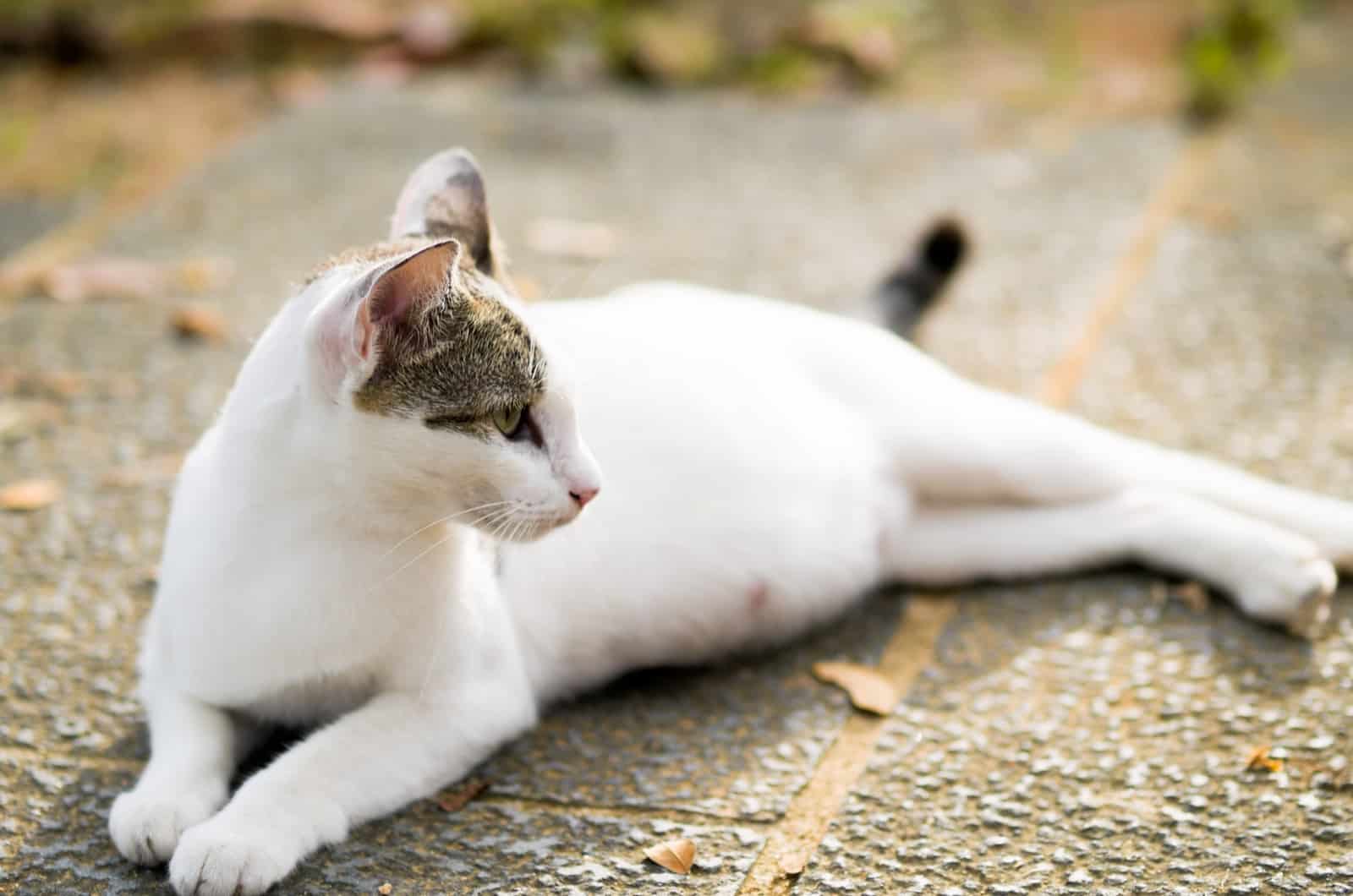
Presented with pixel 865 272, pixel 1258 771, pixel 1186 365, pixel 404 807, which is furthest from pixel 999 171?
pixel 404 807

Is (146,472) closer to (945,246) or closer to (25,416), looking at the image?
(25,416)

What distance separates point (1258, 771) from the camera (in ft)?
7.81

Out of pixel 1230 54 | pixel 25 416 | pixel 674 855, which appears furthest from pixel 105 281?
pixel 1230 54

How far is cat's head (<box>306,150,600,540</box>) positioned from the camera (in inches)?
77.5

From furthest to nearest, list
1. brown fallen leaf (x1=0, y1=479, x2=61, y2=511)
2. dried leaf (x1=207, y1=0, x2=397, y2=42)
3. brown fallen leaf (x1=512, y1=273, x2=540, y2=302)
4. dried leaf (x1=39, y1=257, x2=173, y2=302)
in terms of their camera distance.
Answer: dried leaf (x1=207, y1=0, x2=397, y2=42) → dried leaf (x1=39, y1=257, x2=173, y2=302) → brown fallen leaf (x1=512, y1=273, x2=540, y2=302) → brown fallen leaf (x1=0, y1=479, x2=61, y2=511)

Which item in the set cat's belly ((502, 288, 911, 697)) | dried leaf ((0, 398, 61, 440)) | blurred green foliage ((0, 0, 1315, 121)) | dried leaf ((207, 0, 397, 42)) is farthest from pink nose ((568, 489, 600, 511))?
dried leaf ((207, 0, 397, 42))

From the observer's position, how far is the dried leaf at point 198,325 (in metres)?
4.16

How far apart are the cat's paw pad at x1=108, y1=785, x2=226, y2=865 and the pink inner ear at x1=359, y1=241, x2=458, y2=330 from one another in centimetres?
77

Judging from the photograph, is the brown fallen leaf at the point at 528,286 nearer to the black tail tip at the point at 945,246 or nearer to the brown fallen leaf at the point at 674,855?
the black tail tip at the point at 945,246

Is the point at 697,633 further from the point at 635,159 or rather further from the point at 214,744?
the point at 635,159

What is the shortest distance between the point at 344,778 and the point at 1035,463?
1.54 m

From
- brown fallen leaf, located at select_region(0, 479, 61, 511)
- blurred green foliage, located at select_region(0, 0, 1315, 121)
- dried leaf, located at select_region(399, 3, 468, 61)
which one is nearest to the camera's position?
brown fallen leaf, located at select_region(0, 479, 61, 511)

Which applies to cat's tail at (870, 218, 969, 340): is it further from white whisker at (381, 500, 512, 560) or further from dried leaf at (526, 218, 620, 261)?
white whisker at (381, 500, 512, 560)

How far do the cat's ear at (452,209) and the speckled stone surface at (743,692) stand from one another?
86cm
